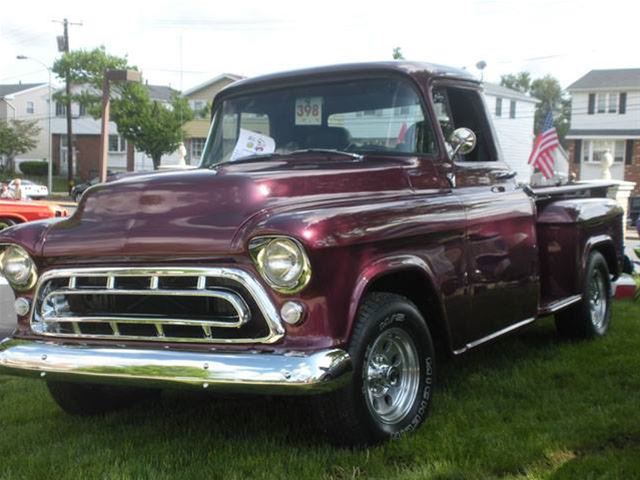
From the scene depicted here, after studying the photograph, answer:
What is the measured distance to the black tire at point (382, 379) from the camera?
3416mm

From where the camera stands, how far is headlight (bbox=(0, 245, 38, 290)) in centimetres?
389

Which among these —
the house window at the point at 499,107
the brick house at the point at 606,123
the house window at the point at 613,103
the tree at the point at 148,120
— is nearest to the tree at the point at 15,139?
the tree at the point at 148,120

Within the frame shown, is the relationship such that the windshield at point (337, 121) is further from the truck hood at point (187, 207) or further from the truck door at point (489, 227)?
the truck hood at point (187, 207)

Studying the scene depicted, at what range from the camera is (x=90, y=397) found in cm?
444

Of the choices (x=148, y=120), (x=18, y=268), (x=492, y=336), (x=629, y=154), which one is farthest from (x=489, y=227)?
(x=148, y=120)

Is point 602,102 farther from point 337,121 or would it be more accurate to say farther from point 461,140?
point 337,121

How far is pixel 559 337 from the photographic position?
6090 mm

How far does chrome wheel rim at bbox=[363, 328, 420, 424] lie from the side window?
4.77ft

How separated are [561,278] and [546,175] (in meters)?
13.5

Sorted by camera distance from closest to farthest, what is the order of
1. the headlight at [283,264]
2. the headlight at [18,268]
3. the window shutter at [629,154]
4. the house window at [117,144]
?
the headlight at [283,264] → the headlight at [18,268] → the window shutter at [629,154] → the house window at [117,144]

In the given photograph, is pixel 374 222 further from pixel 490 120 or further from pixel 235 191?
pixel 490 120

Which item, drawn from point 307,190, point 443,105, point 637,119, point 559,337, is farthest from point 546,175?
point 637,119

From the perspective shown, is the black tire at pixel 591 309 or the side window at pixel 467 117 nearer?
the side window at pixel 467 117

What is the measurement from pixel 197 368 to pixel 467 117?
8.66 ft
